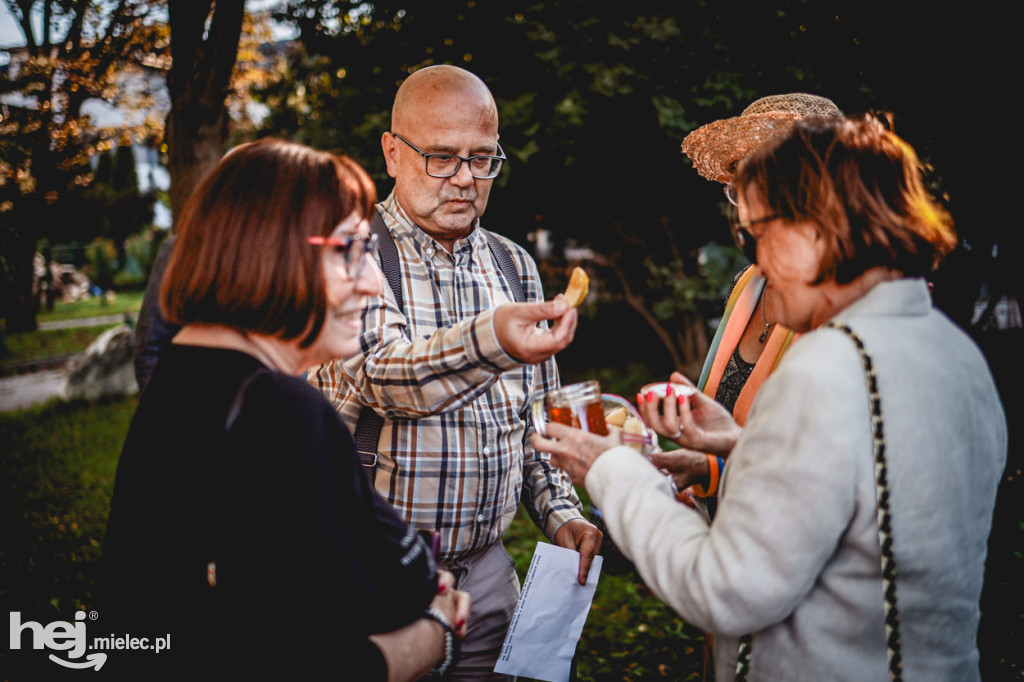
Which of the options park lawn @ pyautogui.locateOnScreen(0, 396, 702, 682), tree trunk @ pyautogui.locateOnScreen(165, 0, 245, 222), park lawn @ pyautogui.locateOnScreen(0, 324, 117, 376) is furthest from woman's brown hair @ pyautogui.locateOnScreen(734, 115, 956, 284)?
park lawn @ pyautogui.locateOnScreen(0, 324, 117, 376)

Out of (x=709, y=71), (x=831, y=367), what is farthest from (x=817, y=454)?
(x=709, y=71)

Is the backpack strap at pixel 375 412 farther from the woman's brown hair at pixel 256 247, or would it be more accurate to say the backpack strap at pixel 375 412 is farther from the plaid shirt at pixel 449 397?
the woman's brown hair at pixel 256 247

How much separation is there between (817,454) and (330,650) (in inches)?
41.7

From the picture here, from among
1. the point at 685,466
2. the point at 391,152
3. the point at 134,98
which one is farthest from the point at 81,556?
the point at 134,98

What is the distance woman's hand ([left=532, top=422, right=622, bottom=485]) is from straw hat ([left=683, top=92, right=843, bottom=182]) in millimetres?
1564

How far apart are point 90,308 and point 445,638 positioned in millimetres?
Result: 25762

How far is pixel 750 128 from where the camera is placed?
8.87 ft

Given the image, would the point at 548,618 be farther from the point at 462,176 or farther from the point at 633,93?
the point at 633,93

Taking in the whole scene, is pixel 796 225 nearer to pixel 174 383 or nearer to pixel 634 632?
pixel 174 383

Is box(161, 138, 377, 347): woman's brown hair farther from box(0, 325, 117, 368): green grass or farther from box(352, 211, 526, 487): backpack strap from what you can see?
box(0, 325, 117, 368): green grass

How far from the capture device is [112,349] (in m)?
10.6

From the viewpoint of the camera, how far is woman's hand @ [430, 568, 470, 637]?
175cm

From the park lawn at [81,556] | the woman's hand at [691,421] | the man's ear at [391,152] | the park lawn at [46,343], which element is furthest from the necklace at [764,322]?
the park lawn at [46,343]

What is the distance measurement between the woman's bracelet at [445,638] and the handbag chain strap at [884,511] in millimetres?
980
